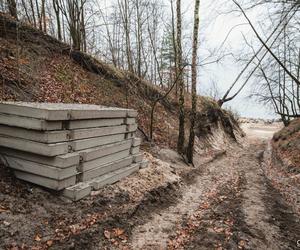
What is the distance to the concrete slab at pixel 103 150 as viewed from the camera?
561 centimetres

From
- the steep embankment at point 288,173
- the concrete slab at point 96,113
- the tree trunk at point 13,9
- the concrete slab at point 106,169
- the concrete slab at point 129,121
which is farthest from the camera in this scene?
the tree trunk at point 13,9

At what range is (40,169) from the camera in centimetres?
501

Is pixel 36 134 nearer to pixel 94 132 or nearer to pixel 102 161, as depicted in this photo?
pixel 94 132

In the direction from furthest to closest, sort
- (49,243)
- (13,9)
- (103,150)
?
(13,9) → (103,150) → (49,243)

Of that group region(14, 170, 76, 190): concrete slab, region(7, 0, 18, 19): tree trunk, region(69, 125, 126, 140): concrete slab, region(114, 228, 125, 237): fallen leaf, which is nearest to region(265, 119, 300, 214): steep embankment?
region(114, 228, 125, 237): fallen leaf

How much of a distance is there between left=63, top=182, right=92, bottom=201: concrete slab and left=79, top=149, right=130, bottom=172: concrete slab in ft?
1.09

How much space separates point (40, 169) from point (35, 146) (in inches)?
17.1

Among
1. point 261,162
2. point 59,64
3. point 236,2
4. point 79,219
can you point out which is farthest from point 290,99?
point 79,219

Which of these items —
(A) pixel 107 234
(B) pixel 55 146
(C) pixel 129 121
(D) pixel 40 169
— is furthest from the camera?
(C) pixel 129 121

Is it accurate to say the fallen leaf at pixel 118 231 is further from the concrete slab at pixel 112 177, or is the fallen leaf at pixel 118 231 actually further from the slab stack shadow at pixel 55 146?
the concrete slab at pixel 112 177

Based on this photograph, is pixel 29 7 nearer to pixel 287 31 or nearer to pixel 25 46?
pixel 25 46

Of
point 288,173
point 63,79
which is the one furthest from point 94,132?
point 288,173

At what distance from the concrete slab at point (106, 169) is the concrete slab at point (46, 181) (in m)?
0.45

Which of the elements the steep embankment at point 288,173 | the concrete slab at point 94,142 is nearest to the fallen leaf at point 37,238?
the concrete slab at point 94,142
